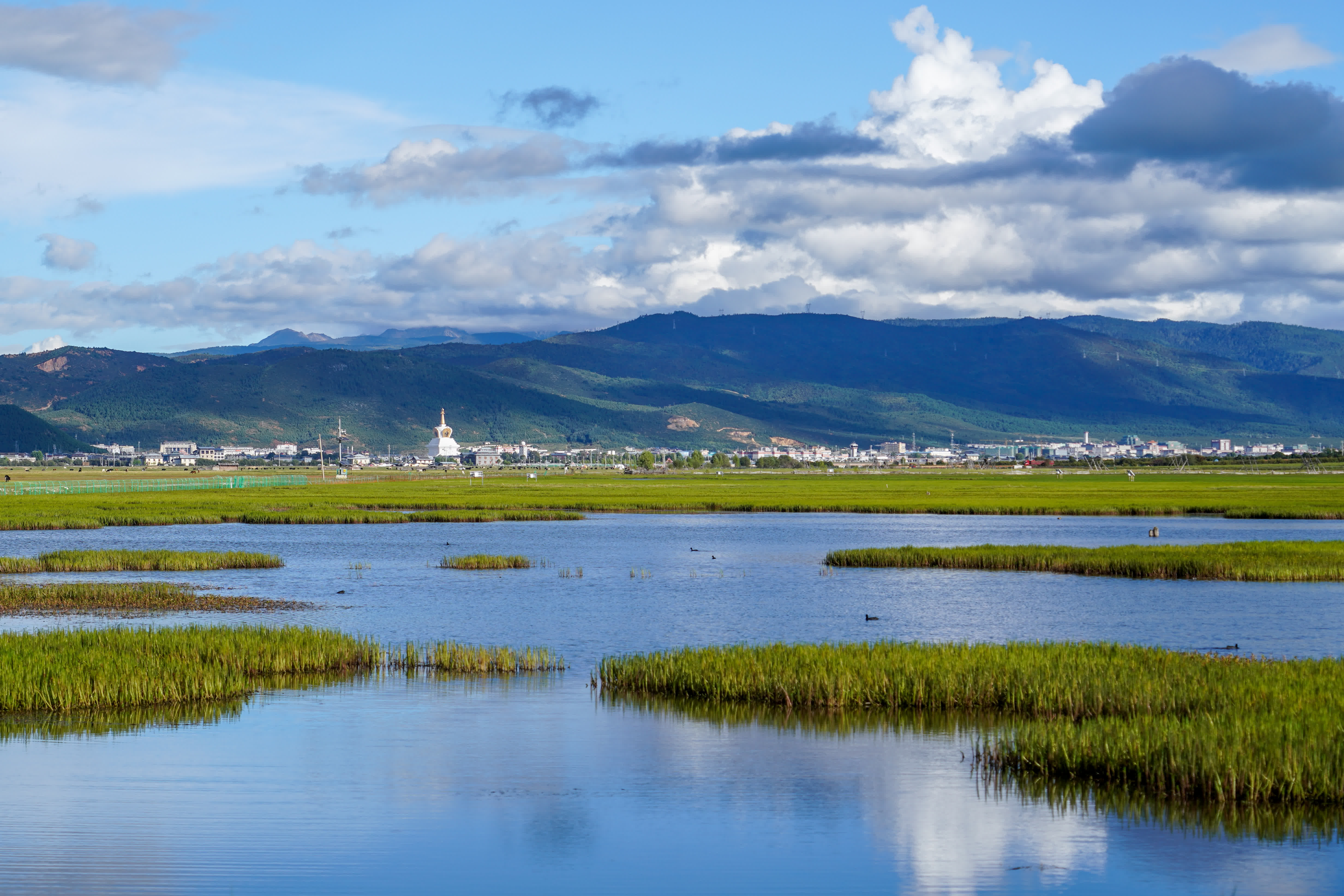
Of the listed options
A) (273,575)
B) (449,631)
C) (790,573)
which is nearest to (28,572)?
(273,575)

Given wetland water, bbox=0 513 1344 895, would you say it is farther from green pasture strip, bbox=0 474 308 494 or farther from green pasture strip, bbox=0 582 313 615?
green pasture strip, bbox=0 474 308 494

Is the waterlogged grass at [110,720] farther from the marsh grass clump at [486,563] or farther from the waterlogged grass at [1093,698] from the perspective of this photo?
the marsh grass clump at [486,563]

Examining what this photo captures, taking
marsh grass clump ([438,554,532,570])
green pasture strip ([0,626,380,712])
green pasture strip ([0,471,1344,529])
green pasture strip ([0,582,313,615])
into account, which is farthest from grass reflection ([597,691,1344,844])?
green pasture strip ([0,471,1344,529])

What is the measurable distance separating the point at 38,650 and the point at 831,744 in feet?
50.0

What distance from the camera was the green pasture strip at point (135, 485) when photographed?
4469 inches

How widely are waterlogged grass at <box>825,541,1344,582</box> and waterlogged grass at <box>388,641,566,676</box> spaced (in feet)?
82.3

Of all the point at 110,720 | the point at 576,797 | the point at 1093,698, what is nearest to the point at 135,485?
the point at 110,720

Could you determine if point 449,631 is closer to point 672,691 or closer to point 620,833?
point 672,691

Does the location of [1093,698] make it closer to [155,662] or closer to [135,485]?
[155,662]

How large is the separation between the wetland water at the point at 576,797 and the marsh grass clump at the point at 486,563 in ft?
45.6

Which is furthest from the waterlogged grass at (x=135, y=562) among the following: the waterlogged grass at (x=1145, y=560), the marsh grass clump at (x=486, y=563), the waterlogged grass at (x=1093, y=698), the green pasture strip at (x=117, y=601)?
the waterlogged grass at (x=1093, y=698)

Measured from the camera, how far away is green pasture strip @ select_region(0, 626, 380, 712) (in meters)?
23.3

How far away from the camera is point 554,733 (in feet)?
71.1

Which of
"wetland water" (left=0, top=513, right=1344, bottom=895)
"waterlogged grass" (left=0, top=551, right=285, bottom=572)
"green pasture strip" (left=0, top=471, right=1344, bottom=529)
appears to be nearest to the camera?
"wetland water" (left=0, top=513, right=1344, bottom=895)
